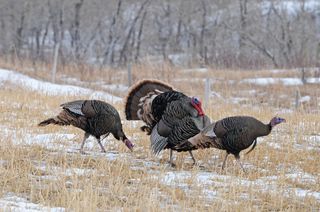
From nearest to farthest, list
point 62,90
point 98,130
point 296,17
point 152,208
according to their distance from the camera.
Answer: point 152,208
point 98,130
point 62,90
point 296,17

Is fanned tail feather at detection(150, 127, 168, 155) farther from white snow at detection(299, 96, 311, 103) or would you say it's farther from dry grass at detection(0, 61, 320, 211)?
white snow at detection(299, 96, 311, 103)

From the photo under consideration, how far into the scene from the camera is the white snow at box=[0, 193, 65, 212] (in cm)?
416

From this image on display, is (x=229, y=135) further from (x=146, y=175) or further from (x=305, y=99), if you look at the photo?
(x=305, y=99)

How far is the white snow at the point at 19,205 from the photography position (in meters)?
4.16

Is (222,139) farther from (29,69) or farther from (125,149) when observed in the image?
(29,69)

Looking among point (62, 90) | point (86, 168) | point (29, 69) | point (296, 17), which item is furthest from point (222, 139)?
point (296, 17)

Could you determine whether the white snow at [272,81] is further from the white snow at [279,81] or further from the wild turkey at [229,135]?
the wild turkey at [229,135]

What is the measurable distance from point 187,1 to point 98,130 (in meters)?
31.6

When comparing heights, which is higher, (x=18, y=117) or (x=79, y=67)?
(x=18, y=117)

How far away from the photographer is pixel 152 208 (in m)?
4.32

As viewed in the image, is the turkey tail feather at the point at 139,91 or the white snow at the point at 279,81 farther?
the white snow at the point at 279,81

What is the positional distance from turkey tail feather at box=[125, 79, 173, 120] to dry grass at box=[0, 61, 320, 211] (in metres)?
0.54

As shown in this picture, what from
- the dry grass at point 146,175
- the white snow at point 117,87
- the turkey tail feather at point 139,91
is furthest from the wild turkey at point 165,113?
the white snow at point 117,87

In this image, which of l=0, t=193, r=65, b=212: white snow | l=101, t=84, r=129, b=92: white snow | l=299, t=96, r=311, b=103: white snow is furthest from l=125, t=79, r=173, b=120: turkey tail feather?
l=101, t=84, r=129, b=92: white snow
